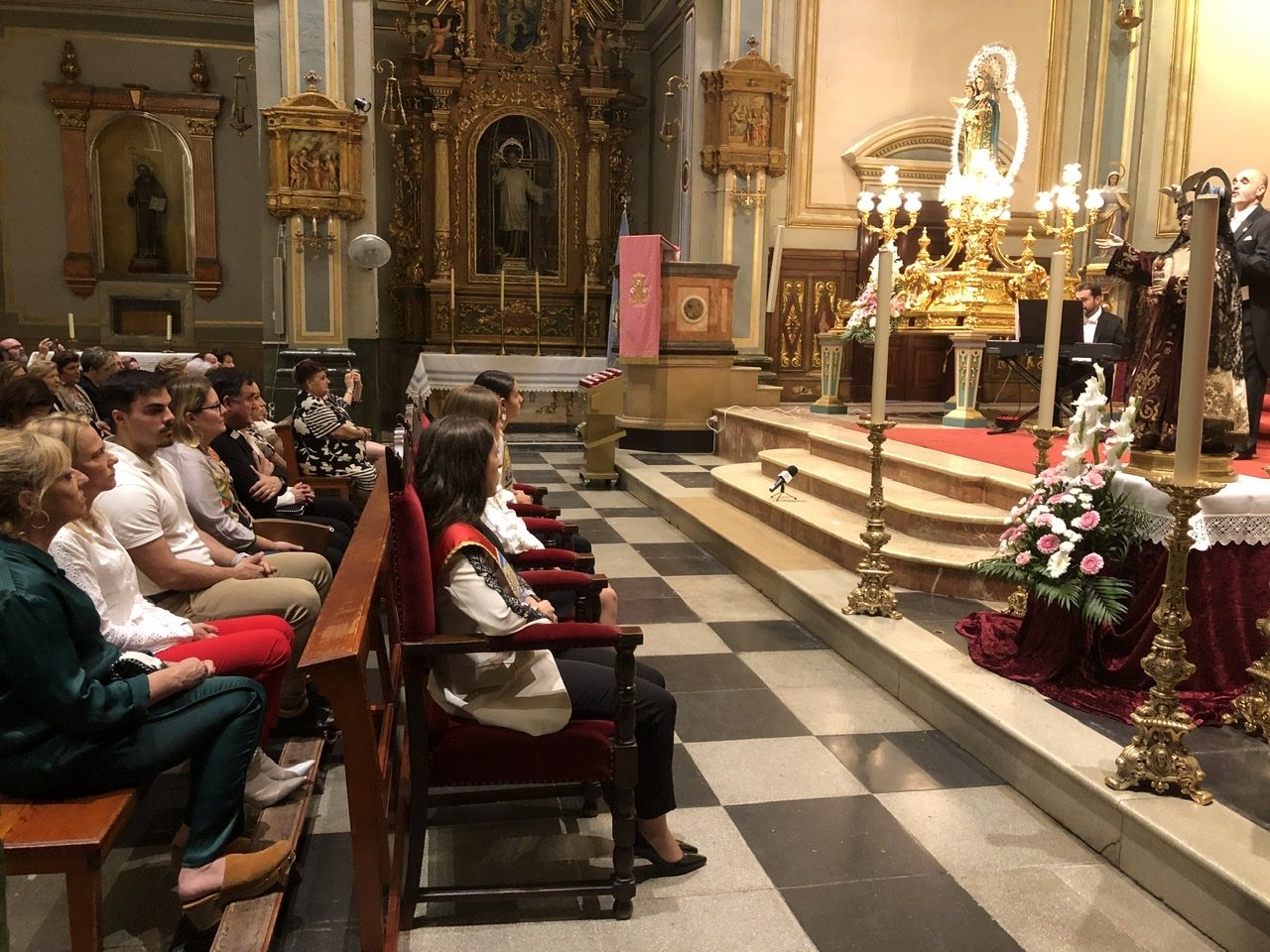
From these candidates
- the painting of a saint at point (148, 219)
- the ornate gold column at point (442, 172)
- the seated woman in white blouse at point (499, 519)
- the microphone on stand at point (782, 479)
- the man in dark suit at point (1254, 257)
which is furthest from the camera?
the painting of a saint at point (148, 219)

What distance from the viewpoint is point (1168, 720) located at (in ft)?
8.46

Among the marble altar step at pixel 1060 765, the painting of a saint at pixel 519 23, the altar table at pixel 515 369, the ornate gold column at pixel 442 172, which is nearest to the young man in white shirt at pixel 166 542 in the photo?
the marble altar step at pixel 1060 765

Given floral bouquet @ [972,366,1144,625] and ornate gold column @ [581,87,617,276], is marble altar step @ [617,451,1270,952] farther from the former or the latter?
ornate gold column @ [581,87,617,276]

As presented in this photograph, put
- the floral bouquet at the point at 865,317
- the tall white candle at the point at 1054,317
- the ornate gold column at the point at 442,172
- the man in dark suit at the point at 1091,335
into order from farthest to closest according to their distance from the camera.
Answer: the ornate gold column at the point at 442,172, the floral bouquet at the point at 865,317, the man in dark suit at the point at 1091,335, the tall white candle at the point at 1054,317

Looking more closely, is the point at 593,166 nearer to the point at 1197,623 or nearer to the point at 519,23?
the point at 519,23

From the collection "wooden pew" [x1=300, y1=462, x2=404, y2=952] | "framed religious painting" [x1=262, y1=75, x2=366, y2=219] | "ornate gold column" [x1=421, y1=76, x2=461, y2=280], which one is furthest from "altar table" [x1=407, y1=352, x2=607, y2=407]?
"wooden pew" [x1=300, y1=462, x2=404, y2=952]

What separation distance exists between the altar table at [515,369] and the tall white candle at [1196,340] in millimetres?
9371

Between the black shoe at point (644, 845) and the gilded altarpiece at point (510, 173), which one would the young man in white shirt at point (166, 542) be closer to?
the black shoe at point (644, 845)

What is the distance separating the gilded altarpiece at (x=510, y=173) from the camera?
1284cm

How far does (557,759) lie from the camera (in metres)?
2.35

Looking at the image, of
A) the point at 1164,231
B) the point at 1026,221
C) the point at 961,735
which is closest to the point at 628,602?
the point at 961,735

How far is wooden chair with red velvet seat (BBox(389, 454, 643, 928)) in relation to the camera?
227 centimetres

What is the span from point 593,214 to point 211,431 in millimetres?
10543

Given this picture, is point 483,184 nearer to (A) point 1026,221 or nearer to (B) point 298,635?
(A) point 1026,221
